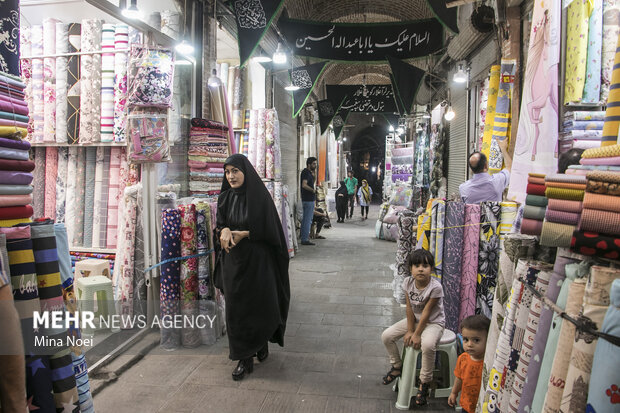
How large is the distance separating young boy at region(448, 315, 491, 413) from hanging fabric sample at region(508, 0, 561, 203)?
32.6 inches

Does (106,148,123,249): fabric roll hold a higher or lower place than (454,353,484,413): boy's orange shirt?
higher

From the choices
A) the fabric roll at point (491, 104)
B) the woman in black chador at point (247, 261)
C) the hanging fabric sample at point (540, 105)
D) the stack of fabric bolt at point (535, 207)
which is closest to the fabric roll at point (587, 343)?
the stack of fabric bolt at point (535, 207)

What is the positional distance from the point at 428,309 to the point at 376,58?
434 cm

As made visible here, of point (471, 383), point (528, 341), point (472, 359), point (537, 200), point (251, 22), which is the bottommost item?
point (471, 383)

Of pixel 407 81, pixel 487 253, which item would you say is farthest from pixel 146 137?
pixel 407 81

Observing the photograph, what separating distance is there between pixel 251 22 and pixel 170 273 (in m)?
2.86

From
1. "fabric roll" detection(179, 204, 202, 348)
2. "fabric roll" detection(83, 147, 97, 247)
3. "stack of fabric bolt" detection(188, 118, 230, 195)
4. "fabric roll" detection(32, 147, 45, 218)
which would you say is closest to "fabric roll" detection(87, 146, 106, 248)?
"fabric roll" detection(83, 147, 97, 247)

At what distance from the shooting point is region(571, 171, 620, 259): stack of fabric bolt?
3.77 ft

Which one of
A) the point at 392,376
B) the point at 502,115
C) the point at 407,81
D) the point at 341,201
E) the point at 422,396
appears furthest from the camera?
the point at 341,201

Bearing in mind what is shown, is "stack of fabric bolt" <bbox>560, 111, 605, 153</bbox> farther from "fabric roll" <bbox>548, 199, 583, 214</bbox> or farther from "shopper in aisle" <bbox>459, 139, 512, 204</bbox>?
"fabric roll" <bbox>548, 199, 583, 214</bbox>

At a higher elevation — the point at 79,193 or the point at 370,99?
the point at 370,99

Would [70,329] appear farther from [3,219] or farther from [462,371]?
[462,371]

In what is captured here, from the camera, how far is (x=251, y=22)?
488 cm

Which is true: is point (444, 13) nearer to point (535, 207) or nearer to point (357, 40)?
point (357, 40)
